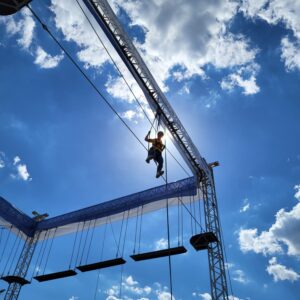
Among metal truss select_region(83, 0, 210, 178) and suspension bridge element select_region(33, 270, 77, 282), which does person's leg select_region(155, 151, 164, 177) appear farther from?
suspension bridge element select_region(33, 270, 77, 282)

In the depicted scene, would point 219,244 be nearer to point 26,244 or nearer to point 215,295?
point 215,295

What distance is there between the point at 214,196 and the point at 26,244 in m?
10.6

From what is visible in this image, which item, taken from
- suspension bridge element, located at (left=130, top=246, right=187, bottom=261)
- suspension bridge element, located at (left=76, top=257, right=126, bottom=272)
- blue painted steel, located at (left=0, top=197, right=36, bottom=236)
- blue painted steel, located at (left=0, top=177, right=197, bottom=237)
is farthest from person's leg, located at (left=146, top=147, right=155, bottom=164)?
blue painted steel, located at (left=0, top=197, right=36, bottom=236)

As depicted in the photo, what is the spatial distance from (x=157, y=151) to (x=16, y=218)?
10566mm

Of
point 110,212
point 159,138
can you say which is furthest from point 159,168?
point 110,212

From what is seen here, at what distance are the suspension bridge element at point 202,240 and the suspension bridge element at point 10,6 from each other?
27.7 ft

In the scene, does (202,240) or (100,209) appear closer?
(202,240)

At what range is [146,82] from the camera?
11.0m

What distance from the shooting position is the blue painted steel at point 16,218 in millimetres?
15586

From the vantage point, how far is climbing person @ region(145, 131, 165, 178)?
364 inches

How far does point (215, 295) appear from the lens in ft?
34.1

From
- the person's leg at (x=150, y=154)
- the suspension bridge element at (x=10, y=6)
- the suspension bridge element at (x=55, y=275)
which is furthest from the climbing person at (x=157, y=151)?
the suspension bridge element at (x=55, y=275)

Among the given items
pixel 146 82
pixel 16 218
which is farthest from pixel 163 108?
pixel 16 218

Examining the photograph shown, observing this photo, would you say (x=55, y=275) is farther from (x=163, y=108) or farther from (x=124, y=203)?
(x=163, y=108)
